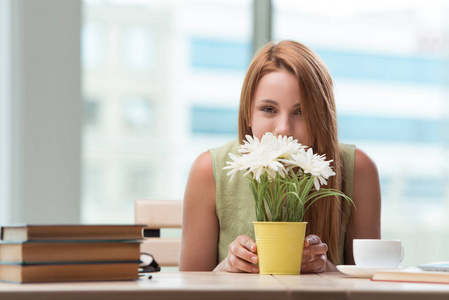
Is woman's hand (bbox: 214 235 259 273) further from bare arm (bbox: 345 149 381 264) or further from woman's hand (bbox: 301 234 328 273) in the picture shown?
bare arm (bbox: 345 149 381 264)

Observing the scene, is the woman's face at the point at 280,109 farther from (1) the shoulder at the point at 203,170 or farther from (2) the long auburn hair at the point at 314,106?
(1) the shoulder at the point at 203,170

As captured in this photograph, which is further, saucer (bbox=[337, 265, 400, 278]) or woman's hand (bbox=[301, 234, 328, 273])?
woman's hand (bbox=[301, 234, 328, 273])

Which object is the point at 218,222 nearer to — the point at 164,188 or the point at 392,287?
the point at 392,287

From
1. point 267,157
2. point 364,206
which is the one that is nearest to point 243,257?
point 267,157

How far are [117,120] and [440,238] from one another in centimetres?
209

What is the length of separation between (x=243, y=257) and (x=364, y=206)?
24.5 inches

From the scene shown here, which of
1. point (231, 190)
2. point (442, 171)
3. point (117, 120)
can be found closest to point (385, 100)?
point (442, 171)

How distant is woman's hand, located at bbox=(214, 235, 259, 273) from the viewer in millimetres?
1257

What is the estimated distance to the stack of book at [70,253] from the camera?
91 cm

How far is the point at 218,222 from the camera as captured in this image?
1.81 metres

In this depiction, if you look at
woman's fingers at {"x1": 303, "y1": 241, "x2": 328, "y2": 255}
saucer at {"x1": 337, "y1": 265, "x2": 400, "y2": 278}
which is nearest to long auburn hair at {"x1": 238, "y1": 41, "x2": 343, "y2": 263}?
woman's fingers at {"x1": 303, "y1": 241, "x2": 328, "y2": 255}

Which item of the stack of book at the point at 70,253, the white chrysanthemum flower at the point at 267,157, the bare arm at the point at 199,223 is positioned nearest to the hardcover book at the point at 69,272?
the stack of book at the point at 70,253

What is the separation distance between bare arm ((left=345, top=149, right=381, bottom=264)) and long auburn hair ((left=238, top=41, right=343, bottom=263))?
105mm

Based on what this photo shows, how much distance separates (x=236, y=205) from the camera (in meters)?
1.77
